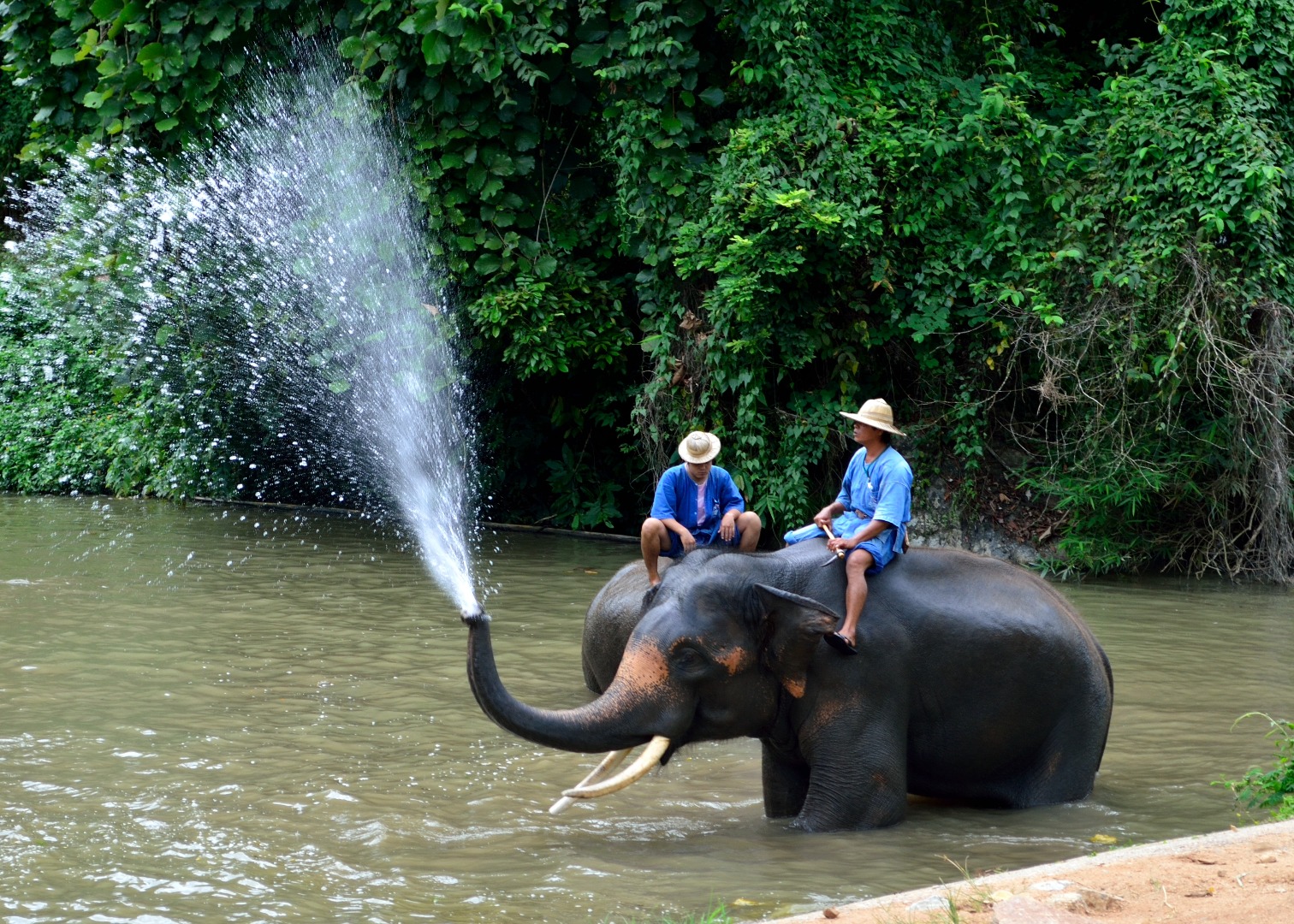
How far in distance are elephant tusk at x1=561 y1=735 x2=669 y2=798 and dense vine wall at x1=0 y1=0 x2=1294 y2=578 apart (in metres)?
7.59

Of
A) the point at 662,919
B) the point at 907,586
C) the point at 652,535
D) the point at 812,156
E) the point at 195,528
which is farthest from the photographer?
the point at 195,528

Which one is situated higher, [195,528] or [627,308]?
[627,308]

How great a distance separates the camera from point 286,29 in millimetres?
14617

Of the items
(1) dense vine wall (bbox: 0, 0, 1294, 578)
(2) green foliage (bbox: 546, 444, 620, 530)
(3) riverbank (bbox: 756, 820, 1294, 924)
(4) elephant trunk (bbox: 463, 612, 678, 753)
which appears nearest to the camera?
(3) riverbank (bbox: 756, 820, 1294, 924)

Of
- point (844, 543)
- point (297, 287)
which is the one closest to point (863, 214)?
point (297, 287)

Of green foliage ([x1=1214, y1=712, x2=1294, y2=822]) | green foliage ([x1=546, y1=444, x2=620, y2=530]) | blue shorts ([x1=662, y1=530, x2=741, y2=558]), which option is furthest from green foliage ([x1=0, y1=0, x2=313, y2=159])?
green foliage ([x1=1214, y1=712, x2=1294, y2=822])

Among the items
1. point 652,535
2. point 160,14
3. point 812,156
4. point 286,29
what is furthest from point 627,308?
point 652,535

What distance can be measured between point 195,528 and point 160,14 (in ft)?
17.1

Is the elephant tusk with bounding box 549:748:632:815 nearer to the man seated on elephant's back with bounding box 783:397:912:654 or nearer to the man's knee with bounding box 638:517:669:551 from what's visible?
the man seated on elephant's back with bounding box 783:397:912:654

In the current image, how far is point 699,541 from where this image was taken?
7.82m

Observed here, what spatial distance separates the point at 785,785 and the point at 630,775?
103cm

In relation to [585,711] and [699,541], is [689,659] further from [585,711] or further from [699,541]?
[699,541]

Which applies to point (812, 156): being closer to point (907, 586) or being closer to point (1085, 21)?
point (1085, 21)

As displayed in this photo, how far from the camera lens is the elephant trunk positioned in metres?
4.91
